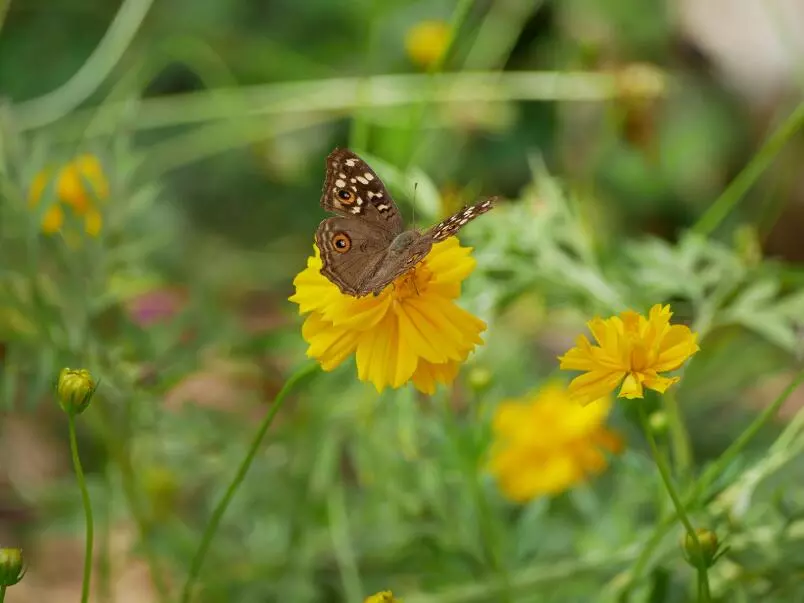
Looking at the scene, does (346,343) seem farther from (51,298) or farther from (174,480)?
(174,480)

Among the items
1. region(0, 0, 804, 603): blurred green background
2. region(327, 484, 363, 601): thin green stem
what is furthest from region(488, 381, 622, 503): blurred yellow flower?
region(327, 484, 363, 601): thin green stem

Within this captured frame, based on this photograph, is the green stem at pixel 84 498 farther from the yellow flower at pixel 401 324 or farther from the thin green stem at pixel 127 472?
the thin green stem at pixel 127 472

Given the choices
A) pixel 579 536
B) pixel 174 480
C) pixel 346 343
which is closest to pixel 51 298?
pixel 174 480

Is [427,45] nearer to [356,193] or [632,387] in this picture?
[356,193]

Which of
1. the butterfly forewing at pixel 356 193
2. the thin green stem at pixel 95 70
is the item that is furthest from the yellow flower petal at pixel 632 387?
the thin green stem at pixel 95 70

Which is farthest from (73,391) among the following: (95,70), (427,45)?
(95,70)

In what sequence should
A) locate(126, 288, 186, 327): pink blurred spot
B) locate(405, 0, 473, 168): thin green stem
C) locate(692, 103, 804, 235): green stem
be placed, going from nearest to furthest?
locate(405, 0, 473, 168): thin green stem < locate(692, 103, 804, 235): green stem < locate(126, 288, 186, 327): pink blurred spot

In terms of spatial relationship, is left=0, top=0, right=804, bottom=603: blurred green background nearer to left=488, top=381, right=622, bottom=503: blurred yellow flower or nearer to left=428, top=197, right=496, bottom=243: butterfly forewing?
left=488, top=381, right=622, bottom=503: blurred yellow flower

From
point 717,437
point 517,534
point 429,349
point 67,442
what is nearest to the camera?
point 429,349
